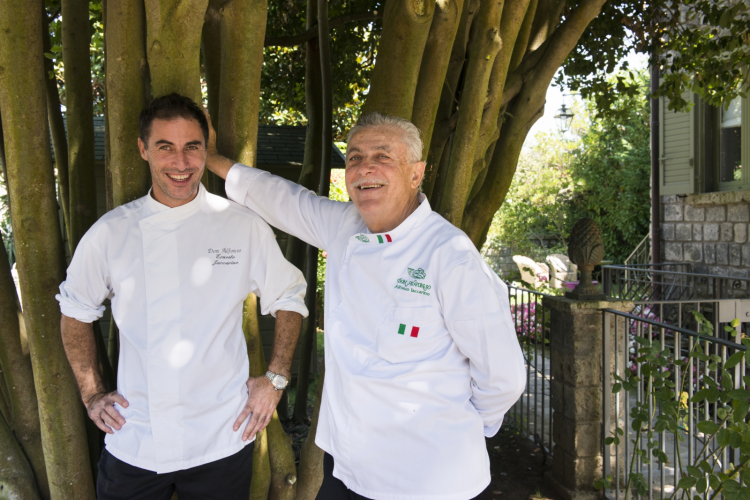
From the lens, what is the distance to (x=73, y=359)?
2.32 meters

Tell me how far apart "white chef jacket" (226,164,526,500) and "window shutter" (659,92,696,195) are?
352 inches

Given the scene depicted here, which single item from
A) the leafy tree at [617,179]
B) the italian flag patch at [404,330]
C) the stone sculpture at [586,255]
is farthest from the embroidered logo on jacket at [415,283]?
the leafy tree at [617,179]

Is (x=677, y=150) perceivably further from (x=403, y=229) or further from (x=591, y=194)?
(x=403, y=229)

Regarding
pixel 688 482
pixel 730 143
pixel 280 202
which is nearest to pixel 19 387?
pixel 280 202

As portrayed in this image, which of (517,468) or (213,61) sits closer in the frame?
(213,61)

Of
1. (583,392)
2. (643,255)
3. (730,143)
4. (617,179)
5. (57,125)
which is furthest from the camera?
(617,179)

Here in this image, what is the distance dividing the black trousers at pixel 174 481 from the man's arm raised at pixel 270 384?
125 millimetres

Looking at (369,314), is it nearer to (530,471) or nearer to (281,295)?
(281,295)

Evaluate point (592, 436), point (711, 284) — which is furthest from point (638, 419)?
point (711, 284)

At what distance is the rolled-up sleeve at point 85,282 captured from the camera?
223cm

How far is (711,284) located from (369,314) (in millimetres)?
8618

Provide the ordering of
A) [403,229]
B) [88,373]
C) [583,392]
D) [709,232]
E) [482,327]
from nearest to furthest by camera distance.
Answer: [482,327], [403,229], [88,373], [583,392], [709,232]

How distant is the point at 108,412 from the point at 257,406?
55 centimetres

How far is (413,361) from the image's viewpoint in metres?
1.97
